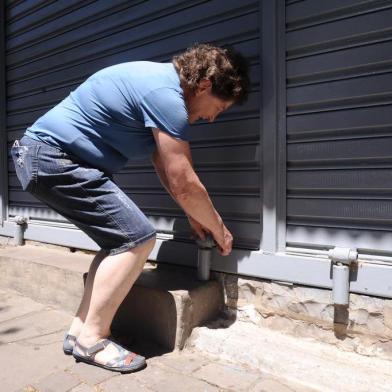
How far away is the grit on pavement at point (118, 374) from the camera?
2.18 metres

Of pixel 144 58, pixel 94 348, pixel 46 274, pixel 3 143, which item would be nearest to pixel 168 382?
pixel 94 348

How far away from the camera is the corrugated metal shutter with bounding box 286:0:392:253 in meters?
2.31

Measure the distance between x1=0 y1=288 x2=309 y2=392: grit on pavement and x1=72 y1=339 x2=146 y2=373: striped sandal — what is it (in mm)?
28

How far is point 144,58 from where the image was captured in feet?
11.3

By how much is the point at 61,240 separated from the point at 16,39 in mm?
2341

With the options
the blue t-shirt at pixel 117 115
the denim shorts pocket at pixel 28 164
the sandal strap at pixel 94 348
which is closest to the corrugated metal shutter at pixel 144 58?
the blue t-shirt at pixel 117 115

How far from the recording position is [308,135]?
2562 mm

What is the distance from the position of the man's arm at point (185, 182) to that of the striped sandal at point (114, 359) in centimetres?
79

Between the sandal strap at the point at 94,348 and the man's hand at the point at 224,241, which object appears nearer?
the sandal strap at the point at 94,348

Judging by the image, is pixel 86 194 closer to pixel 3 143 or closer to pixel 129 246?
pixel 129 246

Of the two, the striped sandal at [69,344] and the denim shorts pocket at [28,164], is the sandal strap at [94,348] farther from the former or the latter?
the denim shorts pocket at [28,164]

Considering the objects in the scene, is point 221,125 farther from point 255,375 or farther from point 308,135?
point 255,375

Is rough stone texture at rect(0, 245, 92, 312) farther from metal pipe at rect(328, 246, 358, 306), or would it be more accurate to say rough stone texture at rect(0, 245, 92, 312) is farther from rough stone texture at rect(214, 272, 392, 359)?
metal pipe at rect(328, 246, 358, 306)

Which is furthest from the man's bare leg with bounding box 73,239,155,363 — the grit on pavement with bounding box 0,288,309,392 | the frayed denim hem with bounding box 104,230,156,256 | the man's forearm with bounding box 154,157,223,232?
the man's forearm with bounding box 154,157,223,232
